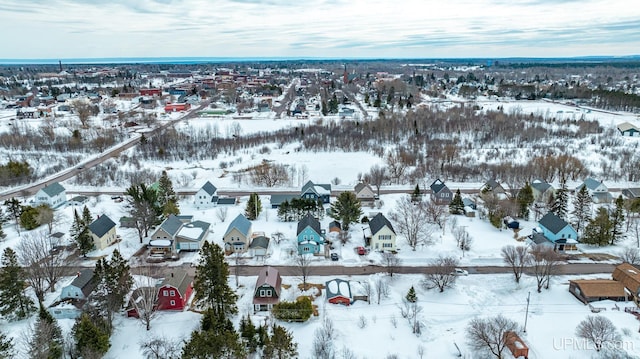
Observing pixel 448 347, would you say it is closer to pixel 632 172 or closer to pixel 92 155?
pixel 632 172

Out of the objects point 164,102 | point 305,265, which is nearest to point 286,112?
point 164,102

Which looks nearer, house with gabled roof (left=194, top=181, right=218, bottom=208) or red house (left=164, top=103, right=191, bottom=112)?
house with gabled roof (left=194, top=181, right=218, bottom=208)

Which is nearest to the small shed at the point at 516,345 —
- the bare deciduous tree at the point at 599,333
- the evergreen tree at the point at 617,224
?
the bare deciduous tree at the point at 599,333

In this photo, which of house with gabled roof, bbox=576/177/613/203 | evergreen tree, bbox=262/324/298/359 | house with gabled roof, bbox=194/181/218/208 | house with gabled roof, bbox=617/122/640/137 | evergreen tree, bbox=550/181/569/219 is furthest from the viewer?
house with gabled roof, bbox=617/122/640/137

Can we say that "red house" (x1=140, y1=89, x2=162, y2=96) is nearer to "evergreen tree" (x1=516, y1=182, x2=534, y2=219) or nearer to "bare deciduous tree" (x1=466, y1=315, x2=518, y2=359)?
"evergreen tree" (x1=516, y1=182, x2=534, y2=219)

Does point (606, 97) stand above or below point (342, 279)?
above

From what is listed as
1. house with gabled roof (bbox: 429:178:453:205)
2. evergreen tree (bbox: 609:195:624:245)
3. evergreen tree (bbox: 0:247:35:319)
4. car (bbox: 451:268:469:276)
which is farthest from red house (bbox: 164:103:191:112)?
evergreen tree (bbox: 609:195:624:245)

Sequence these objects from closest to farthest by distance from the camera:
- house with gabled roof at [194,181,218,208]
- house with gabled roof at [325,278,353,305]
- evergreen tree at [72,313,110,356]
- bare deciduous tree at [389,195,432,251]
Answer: evergreen tree at [72,313,110,356]
house with gabled roof at [325,278,353,305]
bare deciduous tree at [389,195,432,251]
house with gabled roof at [194,181,218,208]
